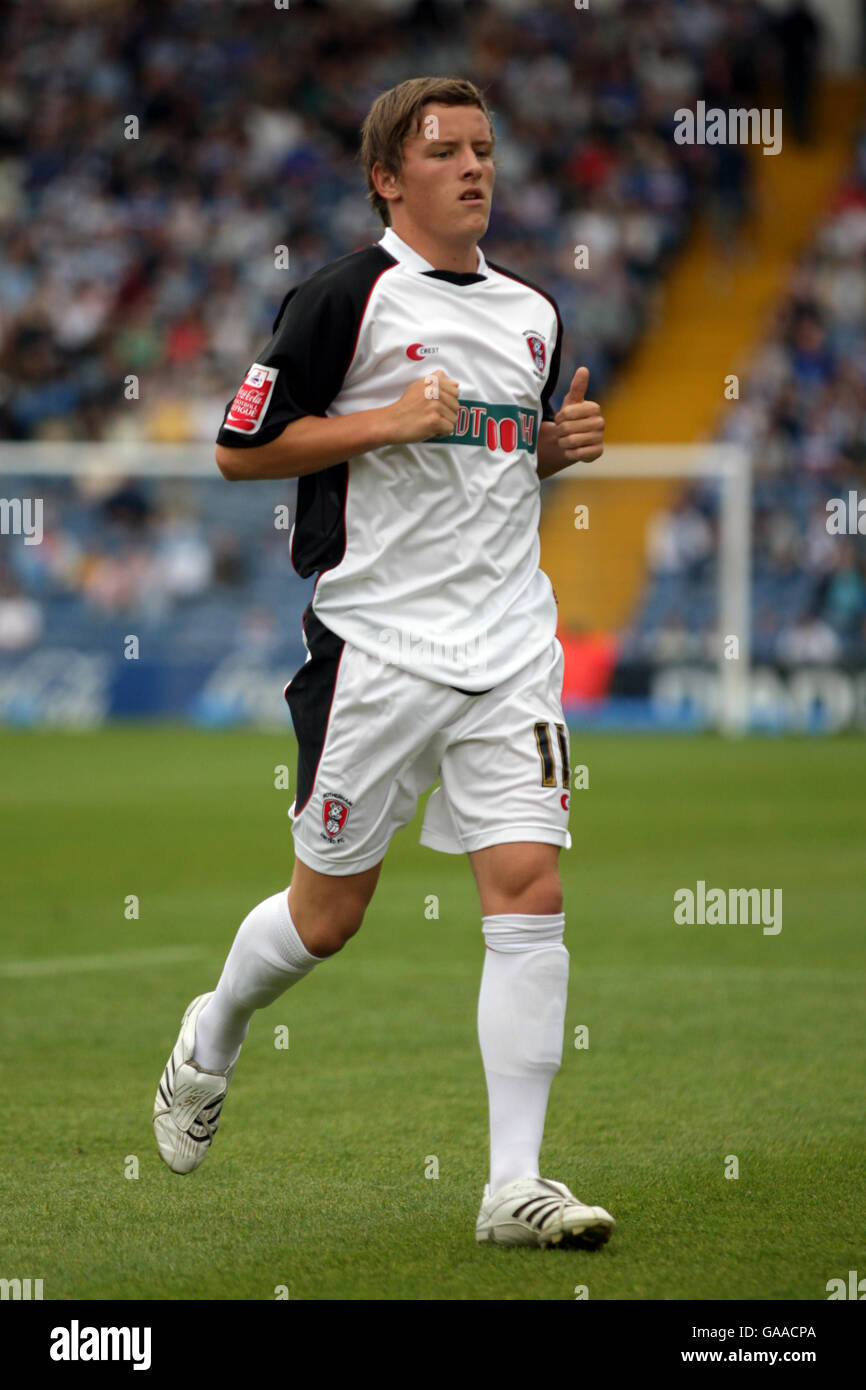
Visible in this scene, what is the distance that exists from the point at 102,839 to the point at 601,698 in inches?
389

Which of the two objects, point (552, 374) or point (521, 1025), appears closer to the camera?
point (521, 1025)

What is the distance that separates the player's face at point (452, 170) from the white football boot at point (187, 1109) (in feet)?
6.49

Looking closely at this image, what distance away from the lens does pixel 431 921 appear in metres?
9.23

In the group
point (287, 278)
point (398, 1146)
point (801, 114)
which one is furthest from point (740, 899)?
point (801, 114)

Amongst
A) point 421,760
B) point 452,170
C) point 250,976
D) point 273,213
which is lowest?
point 250,976

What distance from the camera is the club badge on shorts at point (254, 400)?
4371mm

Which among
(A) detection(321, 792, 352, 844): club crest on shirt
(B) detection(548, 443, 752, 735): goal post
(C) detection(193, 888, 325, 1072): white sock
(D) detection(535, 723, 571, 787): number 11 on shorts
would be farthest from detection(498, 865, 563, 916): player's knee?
(B) detection(548, 443, 752, 735): goal post

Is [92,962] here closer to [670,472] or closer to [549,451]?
[549,451]

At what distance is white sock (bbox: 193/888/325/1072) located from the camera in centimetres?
457

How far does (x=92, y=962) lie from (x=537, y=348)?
164 inches

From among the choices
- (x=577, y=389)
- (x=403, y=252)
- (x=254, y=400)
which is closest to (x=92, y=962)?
(x=577, y=389)

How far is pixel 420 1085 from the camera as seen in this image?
230 inches

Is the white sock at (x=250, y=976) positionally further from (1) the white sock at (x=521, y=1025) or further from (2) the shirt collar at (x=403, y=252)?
(2) the shirt collar at (x=403, y=252)

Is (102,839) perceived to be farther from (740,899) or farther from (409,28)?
(409,28)
